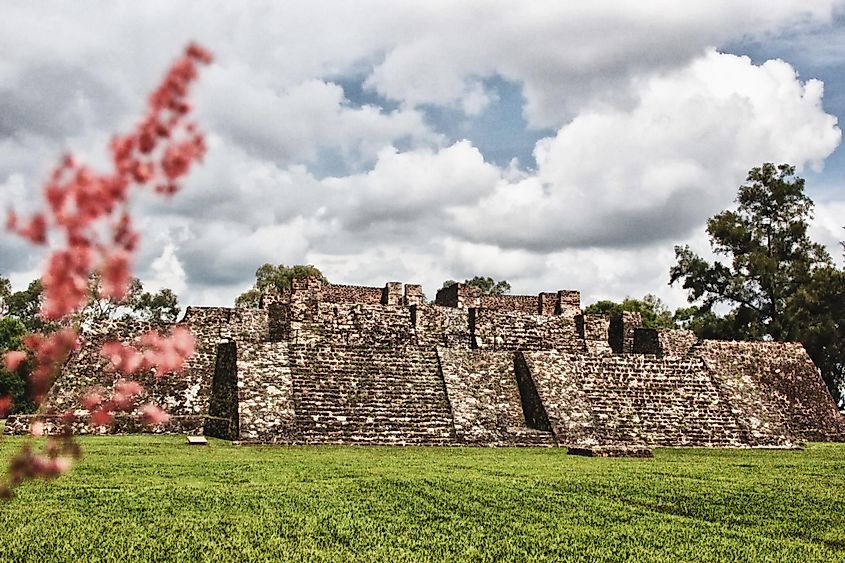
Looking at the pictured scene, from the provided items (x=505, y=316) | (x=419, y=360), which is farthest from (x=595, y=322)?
(x=419, y=360)

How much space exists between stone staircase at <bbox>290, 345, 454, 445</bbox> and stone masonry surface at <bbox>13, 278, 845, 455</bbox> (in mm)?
30

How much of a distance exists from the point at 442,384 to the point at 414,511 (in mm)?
8961

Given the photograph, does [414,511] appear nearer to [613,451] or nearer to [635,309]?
[613,451]

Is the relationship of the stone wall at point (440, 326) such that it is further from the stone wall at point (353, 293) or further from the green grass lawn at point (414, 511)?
the stone wall at point (353, 293)

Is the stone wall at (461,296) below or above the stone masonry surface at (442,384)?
above

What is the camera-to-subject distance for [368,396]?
1460 cm

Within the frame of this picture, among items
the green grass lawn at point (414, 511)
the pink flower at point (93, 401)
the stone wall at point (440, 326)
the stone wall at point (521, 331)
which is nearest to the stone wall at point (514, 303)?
the stone wall at point (521, 331)

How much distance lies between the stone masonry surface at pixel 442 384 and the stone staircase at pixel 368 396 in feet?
0.10

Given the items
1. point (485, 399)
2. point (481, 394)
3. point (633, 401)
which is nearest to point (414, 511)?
point (485, 399)

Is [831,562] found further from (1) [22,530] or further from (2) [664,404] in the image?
(2) [664,404]

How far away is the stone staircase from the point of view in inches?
536

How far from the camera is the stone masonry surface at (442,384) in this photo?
14.0m

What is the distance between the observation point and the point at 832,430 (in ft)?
61.5

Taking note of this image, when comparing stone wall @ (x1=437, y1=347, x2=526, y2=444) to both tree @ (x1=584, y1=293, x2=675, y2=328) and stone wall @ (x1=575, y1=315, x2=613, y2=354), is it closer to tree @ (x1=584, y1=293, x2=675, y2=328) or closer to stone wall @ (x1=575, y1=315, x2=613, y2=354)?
stone wall @ (x1=575, y1=315, x2=613, y2=354)
